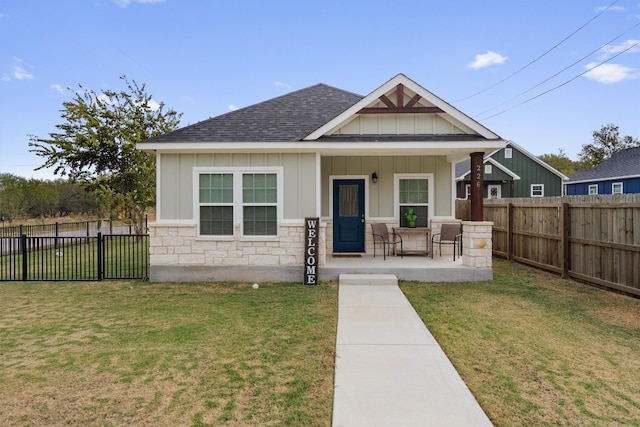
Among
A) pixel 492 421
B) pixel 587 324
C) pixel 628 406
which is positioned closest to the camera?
pixel 492 421

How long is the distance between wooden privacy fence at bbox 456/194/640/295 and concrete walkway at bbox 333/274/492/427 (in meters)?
4.28

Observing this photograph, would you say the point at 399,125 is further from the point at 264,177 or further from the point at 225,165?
the point at 225,165

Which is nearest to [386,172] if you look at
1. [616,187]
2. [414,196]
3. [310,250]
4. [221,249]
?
[414,196]

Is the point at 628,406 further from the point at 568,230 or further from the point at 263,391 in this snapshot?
the point at 568,230

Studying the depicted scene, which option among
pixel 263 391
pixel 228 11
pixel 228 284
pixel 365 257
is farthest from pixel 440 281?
pixel 228 11

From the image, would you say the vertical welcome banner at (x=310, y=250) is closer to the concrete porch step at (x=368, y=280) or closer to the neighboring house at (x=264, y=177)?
the neighboring house at (x=264, y=177)

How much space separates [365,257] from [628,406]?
6726mm

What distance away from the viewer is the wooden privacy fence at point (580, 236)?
656 centimetres

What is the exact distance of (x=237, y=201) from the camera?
324 inches

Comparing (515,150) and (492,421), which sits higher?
(515,150)

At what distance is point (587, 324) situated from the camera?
514 centimetres

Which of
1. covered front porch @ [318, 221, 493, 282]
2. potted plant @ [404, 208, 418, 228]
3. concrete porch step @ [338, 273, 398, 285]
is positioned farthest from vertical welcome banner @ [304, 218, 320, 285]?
potted plant @ [404, 208, 418, 228]

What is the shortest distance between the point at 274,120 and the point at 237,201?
2379mm

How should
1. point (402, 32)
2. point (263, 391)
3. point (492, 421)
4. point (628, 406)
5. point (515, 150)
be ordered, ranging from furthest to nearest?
point (515, 150)
point (402, 32)
point (263, 391)
point (628, 406)
point (492, 421)
